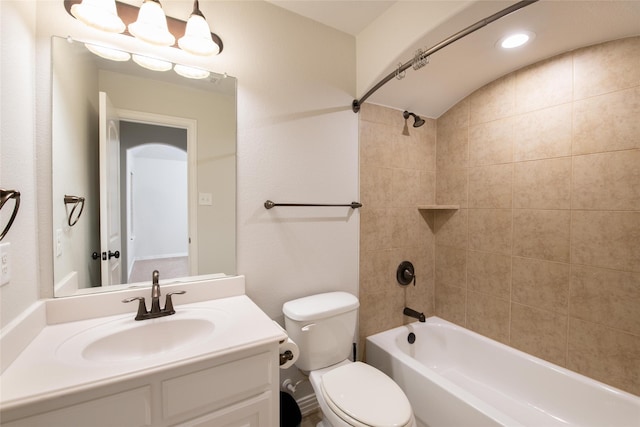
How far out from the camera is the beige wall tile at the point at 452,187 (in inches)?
79.5

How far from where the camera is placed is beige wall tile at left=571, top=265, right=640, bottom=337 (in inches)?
50.9

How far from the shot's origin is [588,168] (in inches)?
56.2

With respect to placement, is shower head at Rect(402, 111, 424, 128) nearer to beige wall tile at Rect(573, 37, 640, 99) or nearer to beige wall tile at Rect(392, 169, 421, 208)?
beige wall tile at Rect(392, 169, 421, 208)

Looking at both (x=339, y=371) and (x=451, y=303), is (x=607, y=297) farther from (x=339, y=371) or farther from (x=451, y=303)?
(x=339, y=371)

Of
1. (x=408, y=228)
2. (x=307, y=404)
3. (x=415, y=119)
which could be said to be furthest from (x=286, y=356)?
(x=415, y=119)

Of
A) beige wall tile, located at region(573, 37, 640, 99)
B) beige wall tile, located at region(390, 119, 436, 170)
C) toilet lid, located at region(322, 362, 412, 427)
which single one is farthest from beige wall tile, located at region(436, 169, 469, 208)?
toilet lid, located at region(322, 362, 412, 427)

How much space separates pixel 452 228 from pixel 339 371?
1383 millimetres

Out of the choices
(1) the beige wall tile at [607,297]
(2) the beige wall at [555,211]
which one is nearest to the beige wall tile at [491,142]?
(2) the beige wall at [555,211]

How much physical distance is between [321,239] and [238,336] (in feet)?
Result: 2.83

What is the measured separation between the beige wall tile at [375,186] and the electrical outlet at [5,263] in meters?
1.65

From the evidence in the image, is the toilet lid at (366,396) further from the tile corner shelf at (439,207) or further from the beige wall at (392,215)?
the tile corner shelf at (439,207)

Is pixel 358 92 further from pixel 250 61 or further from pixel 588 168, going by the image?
pixel 588 168

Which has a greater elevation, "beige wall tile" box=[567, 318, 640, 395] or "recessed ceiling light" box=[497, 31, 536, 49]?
"recessed ceiling light" box=[497, 31, 536, 49]

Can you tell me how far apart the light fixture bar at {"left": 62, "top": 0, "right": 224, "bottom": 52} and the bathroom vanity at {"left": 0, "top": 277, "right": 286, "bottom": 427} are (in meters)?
1.21
